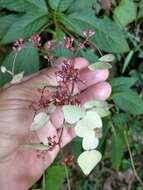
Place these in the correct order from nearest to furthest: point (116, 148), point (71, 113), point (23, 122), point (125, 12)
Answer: point (71, 113) < point (23, 122) < point (116, 148) < point (125, 12)

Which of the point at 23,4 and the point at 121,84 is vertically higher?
the point at 23,4

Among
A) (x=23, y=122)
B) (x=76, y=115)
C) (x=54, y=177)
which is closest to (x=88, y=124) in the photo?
(x=76, y=115)

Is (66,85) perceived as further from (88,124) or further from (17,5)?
(17,5)

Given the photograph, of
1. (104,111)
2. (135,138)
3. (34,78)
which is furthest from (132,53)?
(104,111)

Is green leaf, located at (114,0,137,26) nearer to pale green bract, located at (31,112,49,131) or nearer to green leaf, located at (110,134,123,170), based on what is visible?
green leaf, located at (110,134,123,170)

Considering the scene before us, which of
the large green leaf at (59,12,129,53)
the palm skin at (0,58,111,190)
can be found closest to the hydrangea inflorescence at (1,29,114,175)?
the palm skin at (0,58,111,190)

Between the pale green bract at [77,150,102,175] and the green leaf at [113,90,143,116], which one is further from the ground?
the pale green bract at [77,150,102,175]
